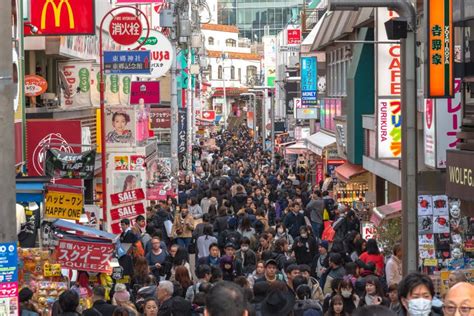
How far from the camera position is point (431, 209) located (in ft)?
50.0

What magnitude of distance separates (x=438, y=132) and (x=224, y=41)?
361 feet

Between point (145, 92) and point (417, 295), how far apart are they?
26169 mm

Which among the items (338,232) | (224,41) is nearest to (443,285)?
(338,232)

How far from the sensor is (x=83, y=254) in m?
14.7

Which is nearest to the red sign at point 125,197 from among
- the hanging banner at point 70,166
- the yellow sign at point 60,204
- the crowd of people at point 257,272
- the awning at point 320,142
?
the crowd of people at point 257,272

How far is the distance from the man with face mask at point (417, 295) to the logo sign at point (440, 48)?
626 cm

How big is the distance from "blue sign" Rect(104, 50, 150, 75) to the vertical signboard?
4.82 m

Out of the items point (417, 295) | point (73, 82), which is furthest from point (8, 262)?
point (73, 82)

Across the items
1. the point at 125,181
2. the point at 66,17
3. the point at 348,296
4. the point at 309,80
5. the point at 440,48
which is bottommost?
the point at 348,296

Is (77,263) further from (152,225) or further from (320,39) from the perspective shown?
(320,39)

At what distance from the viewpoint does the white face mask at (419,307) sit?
7.61 metres

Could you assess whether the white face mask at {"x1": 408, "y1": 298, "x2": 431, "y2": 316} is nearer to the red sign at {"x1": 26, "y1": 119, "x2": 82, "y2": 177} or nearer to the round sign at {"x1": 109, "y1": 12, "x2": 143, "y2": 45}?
the red sign at {"x1": 26, "y1": 119, "x2": 82, "y2": 177}

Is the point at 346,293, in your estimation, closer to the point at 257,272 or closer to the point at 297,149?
the point at 257,272

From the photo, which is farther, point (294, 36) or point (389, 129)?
point (294, 36)
